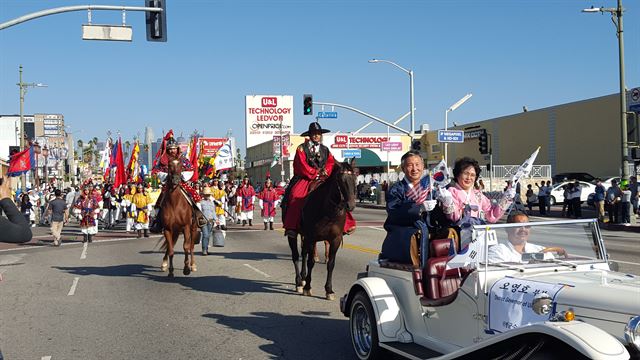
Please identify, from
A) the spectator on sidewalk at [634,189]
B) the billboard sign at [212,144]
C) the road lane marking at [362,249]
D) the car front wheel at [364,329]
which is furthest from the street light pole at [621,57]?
the billboard sign at [212,144]

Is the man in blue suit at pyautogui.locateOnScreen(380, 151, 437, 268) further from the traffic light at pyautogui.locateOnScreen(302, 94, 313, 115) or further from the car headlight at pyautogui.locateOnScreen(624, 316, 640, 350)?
the traffic light at pyautogui.locateOnScreen(302, 94, 313, 115)

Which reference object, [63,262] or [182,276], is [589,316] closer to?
[182,276]

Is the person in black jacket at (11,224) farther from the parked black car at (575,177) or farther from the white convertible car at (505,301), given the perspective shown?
the parked black car at (575,177)

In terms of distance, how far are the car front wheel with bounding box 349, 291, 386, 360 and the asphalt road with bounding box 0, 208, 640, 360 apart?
33 centimetres

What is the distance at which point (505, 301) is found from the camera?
15.3 ft

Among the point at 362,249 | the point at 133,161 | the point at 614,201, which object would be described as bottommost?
the point at 362,249

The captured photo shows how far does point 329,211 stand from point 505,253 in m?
5.02

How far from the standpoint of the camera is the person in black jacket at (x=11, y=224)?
4.59m

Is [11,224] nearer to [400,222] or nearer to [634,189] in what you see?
[400,222]

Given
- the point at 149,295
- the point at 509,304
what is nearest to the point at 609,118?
the point at 149,295

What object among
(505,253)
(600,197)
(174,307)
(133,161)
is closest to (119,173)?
(133,161)

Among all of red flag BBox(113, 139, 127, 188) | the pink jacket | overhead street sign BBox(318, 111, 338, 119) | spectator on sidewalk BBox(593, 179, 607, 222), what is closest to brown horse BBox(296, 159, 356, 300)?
the pink jacket

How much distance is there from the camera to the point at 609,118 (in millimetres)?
40531

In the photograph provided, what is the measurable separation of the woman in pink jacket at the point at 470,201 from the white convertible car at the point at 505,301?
1.58ft
